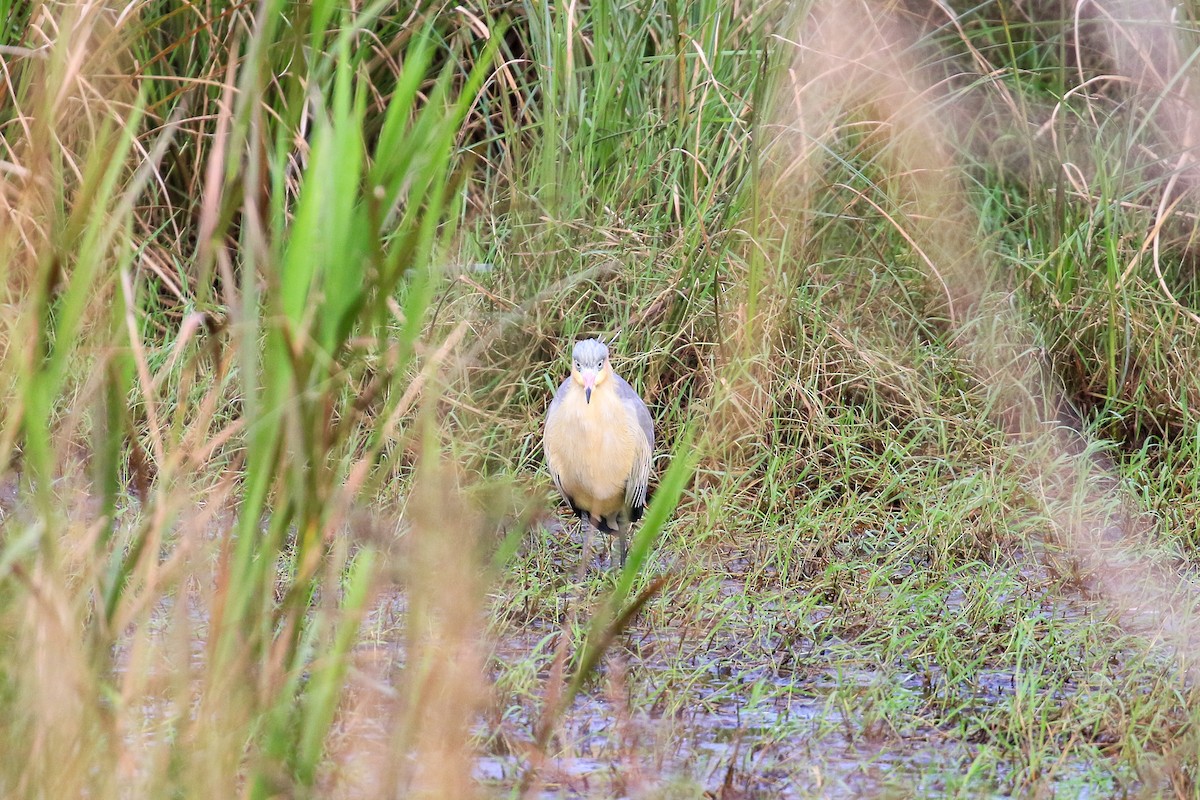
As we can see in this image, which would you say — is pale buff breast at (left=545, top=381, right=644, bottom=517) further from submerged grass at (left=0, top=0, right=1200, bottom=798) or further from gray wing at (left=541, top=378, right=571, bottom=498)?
submerged grass at (left=0, top=0, right=1200, bottom=798)

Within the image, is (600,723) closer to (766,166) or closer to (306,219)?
(306,219)

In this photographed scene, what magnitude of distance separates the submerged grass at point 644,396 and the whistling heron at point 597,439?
14 cm

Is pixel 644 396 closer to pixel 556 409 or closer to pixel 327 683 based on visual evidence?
pixel 556 409

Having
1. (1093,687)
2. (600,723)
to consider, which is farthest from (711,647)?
(1093,687)

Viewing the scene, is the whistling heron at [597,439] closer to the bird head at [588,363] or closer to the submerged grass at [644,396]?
the bird head at [588,363]

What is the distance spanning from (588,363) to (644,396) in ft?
2.32

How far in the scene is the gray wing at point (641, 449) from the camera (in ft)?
13.7

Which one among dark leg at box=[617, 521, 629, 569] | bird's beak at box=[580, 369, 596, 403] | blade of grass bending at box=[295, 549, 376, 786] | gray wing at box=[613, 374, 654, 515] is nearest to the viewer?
blade of grass bending at box=[295, 549, 376, 786]

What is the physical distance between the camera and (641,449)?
4219mm

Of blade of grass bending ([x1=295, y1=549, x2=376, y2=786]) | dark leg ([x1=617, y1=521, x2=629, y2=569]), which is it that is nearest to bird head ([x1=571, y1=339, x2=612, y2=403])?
dark leg ([x1=617, y1=521, x2=629, y2=569])

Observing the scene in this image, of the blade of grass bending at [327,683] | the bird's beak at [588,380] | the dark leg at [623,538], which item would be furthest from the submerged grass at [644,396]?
the bird's beak at [588,380]

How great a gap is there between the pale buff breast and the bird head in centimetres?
6

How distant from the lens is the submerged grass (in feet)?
6.05

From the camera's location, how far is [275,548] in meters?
1.83
